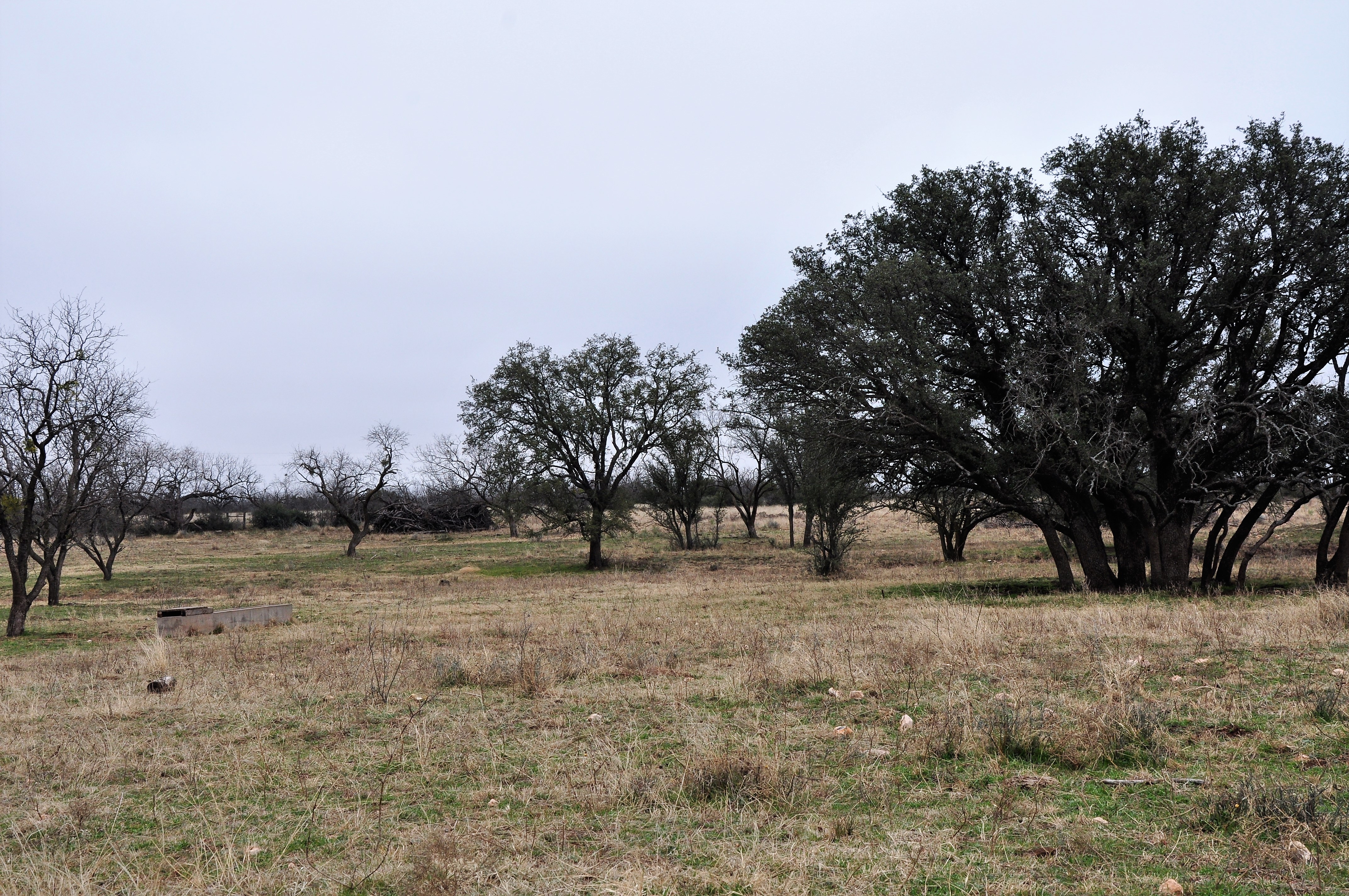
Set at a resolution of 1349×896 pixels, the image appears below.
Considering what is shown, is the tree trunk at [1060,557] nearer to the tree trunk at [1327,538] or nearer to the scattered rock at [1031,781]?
the tree trunk at [1327,538]

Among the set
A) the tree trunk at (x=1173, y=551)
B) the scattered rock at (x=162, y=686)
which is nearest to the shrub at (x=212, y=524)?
the scattered rock at (x=162, y=686)

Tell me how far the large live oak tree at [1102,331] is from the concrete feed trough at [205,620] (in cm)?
1187

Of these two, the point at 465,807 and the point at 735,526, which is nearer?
the point at 465,807

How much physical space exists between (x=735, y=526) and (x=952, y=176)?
47.6 meters

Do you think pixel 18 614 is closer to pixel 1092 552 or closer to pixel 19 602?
pixel 19 602

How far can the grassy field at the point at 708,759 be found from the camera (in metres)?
3.96

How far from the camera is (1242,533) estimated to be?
58.9 feet

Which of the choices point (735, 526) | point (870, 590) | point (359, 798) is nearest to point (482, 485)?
point (735, 526)

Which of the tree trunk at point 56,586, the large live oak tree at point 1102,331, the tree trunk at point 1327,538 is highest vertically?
the large live oak tree at point 1102,331

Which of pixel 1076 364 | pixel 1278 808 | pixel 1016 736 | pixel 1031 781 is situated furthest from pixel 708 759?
pixel 1076 364

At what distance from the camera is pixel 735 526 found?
6488 centimetres

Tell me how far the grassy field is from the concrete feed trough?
8.32 feet

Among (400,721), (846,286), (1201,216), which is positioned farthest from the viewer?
(846,286)

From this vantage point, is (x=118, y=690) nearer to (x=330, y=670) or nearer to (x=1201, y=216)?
(x=330, y=670)
